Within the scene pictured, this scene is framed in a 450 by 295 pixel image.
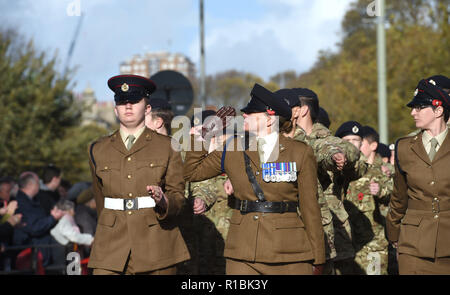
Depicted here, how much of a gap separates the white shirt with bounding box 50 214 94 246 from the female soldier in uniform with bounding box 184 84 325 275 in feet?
18.5

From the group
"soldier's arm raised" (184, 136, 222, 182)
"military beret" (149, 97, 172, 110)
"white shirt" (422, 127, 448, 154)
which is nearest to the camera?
"soldier's arm raised" (184, 136, 222, 182)

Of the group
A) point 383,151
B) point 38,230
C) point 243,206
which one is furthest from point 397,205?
point 38,230

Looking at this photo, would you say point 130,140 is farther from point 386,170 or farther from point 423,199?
point 386,170

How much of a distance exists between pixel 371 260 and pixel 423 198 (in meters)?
3.07

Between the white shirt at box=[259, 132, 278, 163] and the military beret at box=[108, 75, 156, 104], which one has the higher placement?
the military beret at box=[108, 75, 156, 104]

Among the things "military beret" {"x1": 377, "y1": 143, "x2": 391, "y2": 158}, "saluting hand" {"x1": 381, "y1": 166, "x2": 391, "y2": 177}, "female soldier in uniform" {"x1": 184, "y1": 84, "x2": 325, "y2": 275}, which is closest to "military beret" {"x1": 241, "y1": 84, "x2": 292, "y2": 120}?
"female soldier in uniform" {"x1": 184, "y1": 84, "x2": 325, "y2": 275}

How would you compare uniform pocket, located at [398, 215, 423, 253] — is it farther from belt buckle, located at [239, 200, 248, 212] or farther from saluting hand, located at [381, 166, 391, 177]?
saluting hand, located at [381, 166, 391, 177]

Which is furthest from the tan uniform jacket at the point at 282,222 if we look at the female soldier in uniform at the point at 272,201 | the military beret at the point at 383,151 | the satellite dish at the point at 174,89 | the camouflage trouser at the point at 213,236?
the satellite dish at the point at 174,89

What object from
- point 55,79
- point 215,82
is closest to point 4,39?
point 55,79

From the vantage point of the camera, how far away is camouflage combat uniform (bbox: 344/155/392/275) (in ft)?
30.9

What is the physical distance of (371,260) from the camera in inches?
372

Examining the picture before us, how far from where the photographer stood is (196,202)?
23.0 feet

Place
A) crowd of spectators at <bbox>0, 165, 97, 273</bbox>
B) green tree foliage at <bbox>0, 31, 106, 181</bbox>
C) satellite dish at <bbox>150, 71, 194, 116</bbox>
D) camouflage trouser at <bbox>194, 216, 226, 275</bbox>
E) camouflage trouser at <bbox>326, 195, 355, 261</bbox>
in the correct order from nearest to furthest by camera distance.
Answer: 1. camouflage trouser at <bbox>326, 195, 355, 261</bbox>
2. camouflage trouser at <bbox>194, 216, 226, 275</bbox>
3. crowd of spectators at <bbox>0, 165, 97, 273</bbox>
4. satellite dish at <bbox>150, 71, 194, 116</bbox>
5. green tree foliage at <bbox>0, 31, 106, 181</bbox>

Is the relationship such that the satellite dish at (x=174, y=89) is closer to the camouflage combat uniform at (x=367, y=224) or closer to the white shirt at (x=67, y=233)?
the white shirt at (x=67, y=233)
